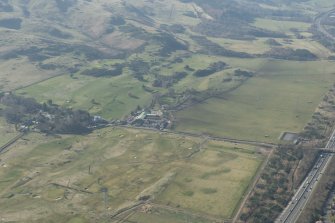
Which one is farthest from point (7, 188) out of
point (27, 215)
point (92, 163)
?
point (92, 163)

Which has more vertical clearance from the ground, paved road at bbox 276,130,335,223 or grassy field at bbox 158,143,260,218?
paved road at bbox 276,130,335,223

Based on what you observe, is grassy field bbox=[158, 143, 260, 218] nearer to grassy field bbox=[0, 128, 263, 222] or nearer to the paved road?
grassy field bbox=[0, 128, 263, 222]

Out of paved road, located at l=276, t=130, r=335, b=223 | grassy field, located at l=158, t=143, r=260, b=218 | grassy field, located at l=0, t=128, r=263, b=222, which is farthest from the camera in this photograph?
grassy field, located at l=0, t=128, r=263, b=222

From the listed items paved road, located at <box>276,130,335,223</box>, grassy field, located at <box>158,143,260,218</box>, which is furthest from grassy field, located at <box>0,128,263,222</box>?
paved road, located at <box>276,130,335,223</box>

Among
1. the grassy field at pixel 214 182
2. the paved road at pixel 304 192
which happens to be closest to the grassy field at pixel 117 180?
the grassy field at pixel 214 182

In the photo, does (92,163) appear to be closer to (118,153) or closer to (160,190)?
(118,153)

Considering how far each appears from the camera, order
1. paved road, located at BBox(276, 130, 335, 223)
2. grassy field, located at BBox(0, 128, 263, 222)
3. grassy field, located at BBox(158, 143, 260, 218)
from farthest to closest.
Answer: grassy field, located at BBox(0, 128, 263, 222), grassy field, located at BBox(158, 143, 260, 218), paved road, located at BBox(276, 130, 335, 223)

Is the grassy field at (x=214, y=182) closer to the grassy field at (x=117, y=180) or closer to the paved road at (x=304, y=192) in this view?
the grassy field at (x=117, y=180)
